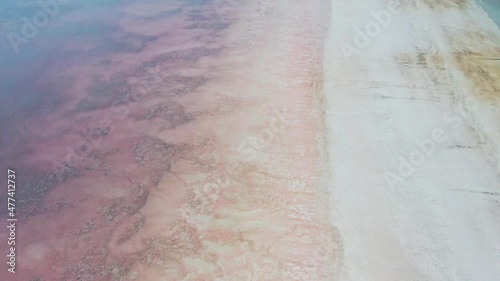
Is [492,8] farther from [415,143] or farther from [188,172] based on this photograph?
[188,172]

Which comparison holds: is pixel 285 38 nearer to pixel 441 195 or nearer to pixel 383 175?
pixel 383 175

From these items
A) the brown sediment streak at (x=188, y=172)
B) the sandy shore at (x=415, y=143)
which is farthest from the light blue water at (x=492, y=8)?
the brown sediment streak at (x=188, y=172)

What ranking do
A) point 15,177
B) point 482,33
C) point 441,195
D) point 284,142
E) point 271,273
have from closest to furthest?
point 271,273
point 441,195
point 15,177
point 284,142
point 482,33

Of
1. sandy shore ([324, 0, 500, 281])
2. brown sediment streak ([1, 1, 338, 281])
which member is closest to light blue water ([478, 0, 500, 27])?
sandy shore ([324, 0, 500, 281])

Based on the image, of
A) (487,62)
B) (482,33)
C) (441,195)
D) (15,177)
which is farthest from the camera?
(482,33)

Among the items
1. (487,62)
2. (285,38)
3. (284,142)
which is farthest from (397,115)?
(285,38)

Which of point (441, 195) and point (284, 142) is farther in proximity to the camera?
point (284, 142)

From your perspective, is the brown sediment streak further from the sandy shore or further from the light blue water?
the light blue water
